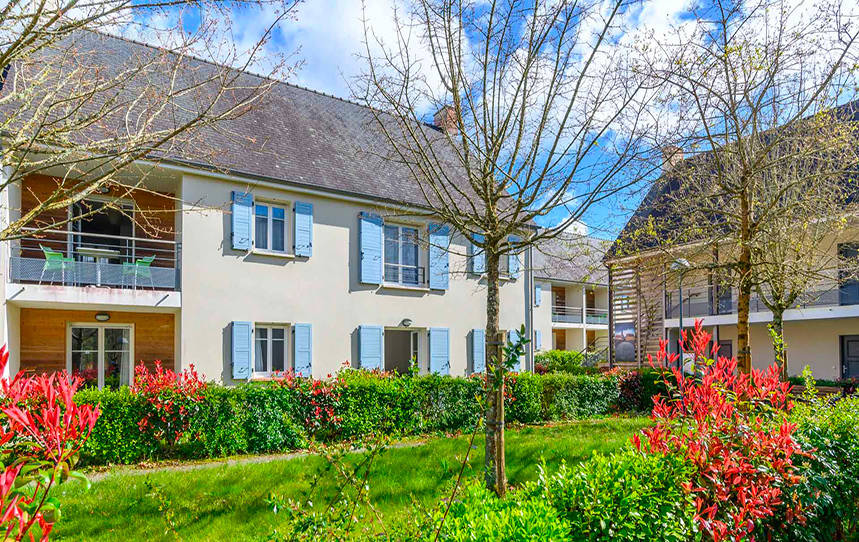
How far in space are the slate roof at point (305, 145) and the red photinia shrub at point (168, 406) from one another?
5282 mm

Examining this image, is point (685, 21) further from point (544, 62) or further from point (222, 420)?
point (222, 420)

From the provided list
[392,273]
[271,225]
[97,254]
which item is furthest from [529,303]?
[97,254]

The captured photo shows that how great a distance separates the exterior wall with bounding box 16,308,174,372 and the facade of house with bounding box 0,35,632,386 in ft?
0.08

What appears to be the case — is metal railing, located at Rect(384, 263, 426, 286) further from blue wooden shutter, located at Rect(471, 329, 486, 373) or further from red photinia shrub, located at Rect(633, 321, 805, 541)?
red photinia shrub, located at Rect(633, 321, 805, 541)

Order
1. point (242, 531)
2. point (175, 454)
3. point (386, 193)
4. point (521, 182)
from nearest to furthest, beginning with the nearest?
1. point (242, 531)
2. point (521, 182)
3. point (175, 454)
4. point (386, 193)

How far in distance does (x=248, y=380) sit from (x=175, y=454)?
4276 mm

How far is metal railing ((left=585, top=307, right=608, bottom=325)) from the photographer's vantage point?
3445 cm

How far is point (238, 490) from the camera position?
6.64 meters

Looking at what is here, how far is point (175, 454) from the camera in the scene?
Answer: 30.0ft

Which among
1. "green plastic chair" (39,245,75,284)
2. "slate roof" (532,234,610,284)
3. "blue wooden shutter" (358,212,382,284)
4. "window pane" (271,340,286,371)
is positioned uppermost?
"blue wooden shutter" (358,212,382,284)

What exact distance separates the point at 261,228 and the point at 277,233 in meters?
0.42

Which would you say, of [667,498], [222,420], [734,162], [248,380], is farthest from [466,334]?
[667,498]

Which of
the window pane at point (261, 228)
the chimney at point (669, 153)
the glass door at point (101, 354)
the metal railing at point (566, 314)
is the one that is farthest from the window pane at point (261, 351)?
the metal railing at point (566, 314)

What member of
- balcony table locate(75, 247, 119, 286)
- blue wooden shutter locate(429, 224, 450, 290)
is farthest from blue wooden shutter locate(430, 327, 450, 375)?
balcony table locate(75, 247, 119, 286)
